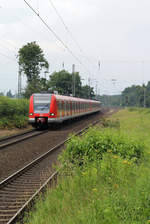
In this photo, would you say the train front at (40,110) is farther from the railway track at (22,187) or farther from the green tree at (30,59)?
the green tree at (30,59)

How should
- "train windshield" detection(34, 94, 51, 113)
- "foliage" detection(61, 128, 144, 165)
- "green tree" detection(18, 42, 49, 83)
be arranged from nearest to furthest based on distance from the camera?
"foliage" detection(61, 128, 144, 165) < "train windshield" detection(34, 94, 51, 113) < "green tree" detection(18, 42, 49, 83)

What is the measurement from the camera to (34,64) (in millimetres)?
56906

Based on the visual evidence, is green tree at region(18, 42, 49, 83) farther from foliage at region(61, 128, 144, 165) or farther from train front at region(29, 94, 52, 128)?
foliage at region(61, 128, 144, 165)

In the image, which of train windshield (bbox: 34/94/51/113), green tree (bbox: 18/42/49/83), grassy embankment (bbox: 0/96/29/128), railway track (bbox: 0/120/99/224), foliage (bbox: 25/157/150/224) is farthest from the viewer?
green tree (bbox: 18/42/49/83)

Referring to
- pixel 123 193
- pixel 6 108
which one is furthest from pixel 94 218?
pixel 6 108

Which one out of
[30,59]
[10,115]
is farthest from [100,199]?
[30,59]

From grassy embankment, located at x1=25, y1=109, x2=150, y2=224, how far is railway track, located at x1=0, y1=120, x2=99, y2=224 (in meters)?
0.42

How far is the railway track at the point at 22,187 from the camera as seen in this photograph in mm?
5536

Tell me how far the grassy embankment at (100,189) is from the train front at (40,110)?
12.6 m

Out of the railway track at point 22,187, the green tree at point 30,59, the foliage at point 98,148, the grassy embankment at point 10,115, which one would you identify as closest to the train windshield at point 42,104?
the grassy embankment at point 10,115

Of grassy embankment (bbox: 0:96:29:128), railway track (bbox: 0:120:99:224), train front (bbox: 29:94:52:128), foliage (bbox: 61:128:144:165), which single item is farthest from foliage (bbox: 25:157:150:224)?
grassy embankment (bbox: 0:96:29:128)

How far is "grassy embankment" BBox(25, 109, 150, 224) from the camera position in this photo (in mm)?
4203

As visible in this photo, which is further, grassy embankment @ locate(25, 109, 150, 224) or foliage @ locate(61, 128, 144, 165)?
foliage @ locate(61, 128, 144, 165)

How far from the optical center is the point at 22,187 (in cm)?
724
